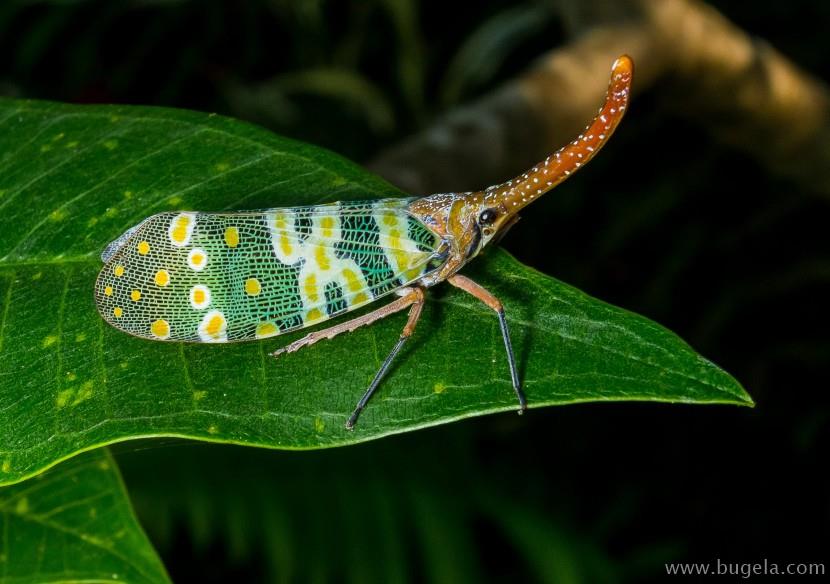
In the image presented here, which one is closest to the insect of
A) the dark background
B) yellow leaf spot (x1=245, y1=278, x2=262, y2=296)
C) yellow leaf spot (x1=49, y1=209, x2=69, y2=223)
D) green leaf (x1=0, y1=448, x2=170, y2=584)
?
yellow leaf spot (x1=245, y1=278, x2=262, y2=296)

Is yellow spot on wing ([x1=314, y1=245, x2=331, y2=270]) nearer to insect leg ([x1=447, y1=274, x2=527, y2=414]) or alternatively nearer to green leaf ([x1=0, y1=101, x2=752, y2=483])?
green leaf ([x1=0, y1=101, x2=752, y2=483])

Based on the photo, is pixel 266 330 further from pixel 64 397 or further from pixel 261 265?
pixel 64 397

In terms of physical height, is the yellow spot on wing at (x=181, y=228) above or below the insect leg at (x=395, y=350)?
above

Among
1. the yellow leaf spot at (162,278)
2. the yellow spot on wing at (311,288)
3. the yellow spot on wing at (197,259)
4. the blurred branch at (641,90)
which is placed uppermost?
→ the blurred branch at (641,90)

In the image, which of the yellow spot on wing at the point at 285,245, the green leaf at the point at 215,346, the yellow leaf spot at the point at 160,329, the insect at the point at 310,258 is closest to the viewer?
the green leaf at the point at 215,346

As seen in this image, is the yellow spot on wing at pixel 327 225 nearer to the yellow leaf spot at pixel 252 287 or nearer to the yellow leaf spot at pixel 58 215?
the yellow leaf spot at pixel 252 287

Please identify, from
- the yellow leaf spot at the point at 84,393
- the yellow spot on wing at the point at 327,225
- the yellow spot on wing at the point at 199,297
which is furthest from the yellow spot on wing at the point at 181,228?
the yellow leaf spot at the point at 84,393
